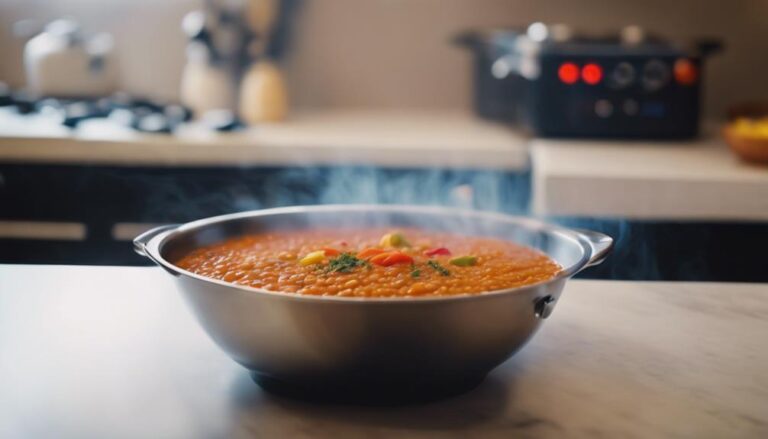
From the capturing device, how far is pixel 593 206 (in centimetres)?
202

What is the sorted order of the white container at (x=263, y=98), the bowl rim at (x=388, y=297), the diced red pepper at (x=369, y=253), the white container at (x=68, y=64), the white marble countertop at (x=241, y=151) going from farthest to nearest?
the white container at (x=68, y=64) < the white container at (x=263, y=98) < the white marble countertop at (x=241, y=151) < the diced red pepper at (x=369, y=253) < the bowl rim at (x=388, y=297)

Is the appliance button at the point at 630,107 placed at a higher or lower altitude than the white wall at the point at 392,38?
lower

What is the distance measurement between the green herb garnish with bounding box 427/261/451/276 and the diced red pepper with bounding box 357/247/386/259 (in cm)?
6

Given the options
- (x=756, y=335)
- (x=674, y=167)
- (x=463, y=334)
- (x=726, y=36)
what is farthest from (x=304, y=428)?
(x=726, y=36)

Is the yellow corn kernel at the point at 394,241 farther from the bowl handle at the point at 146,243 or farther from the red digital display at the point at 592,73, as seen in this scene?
the red digital display at the point at 592,73

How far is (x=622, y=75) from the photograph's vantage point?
2.36 m

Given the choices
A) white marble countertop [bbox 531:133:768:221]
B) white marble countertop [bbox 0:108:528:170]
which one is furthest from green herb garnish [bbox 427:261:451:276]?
white marble countertop [bbox 0:108:528:170]

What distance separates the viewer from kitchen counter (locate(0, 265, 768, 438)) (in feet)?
2.51

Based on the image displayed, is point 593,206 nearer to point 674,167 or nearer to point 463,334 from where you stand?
point 674,167

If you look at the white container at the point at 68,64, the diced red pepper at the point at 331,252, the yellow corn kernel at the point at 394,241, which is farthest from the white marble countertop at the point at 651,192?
the white container at the point at 68,64

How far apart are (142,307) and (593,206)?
121 centimetres

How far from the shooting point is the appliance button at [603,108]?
93.4 inches

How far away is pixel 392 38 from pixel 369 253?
2.17m

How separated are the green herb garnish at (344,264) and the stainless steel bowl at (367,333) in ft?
0.43
